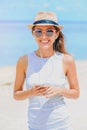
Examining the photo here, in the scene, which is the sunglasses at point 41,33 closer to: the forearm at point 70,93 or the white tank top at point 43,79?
the white tank top at point 43,79

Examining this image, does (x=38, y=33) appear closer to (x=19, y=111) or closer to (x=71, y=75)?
(x=71, y=75)

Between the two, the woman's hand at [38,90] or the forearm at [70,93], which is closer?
the woman's hand at [38,90]

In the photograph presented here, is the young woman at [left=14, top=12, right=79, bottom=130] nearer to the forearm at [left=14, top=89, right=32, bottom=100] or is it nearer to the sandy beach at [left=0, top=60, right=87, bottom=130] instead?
the forearm at [left=14, top=89, right=32, bottom=100]

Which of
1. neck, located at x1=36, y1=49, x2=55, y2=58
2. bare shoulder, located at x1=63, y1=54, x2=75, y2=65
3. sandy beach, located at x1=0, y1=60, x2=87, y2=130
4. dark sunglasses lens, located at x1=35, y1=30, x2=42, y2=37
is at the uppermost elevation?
dark sunglasses lens, located at x1=35, y1=30, x2=42, y2=37

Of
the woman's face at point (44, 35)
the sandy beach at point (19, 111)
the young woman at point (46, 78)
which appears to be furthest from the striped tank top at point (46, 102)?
the sandy beach at point (19, 111)

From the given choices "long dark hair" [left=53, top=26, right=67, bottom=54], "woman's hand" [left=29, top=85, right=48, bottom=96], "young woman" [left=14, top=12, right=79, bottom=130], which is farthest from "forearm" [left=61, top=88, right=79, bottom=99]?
"long dark hair" [left=53, top=26, right=67, bottom=54]

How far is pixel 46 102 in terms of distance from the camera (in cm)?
251

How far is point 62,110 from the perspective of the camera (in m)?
2.52

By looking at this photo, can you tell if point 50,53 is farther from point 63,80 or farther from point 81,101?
point 81,101

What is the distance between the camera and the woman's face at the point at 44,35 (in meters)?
2.57

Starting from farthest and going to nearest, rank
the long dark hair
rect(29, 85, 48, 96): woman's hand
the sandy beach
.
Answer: the sandy beach
the long dark hair
rect(29, 85, 48, 96): woman's hand

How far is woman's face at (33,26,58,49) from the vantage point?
2572 millimetres

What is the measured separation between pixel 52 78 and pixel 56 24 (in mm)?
324

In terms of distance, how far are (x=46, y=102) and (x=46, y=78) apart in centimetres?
14
